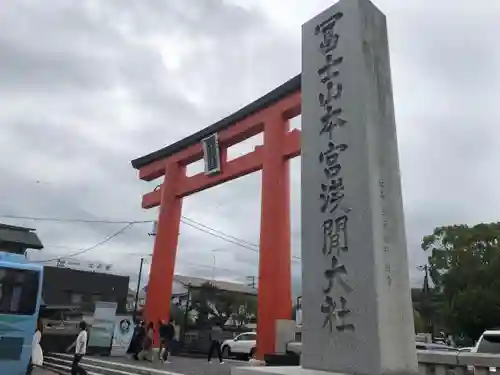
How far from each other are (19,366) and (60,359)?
5.76 m

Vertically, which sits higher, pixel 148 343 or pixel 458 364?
pixel 458 364

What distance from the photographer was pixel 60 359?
1328 centimetres

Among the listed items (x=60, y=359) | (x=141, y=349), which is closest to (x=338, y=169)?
(x=141, y=349)

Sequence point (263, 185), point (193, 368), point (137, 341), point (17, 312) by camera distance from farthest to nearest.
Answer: point (137, 341), point (263, 185), point (193, 368), point (17, 312)

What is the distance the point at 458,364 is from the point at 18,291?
724 centimetres

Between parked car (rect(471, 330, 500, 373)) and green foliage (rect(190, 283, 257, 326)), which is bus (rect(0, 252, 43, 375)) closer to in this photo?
parked car (rect(471, 330, 500, 373))

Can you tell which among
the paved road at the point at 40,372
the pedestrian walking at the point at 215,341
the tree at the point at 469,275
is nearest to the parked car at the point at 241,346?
the pedestrian walking at the point at 215,341

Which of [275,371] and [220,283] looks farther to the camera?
[220,283]

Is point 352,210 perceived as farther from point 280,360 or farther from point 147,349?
point 147,349

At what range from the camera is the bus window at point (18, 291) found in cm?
800

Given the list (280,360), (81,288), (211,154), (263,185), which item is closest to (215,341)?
(263,185)

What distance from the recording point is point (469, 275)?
61.2 ft

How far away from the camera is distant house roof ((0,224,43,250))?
61.5 ft

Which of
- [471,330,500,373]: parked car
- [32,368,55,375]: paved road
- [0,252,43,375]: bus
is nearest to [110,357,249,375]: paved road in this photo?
[32,368,55,375]: paved road
